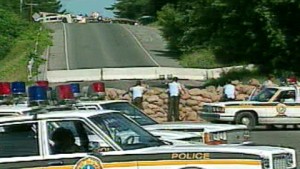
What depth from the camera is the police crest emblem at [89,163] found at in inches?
406

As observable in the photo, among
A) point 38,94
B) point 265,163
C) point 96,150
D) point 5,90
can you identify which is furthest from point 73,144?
point 5,90

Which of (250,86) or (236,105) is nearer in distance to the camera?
(236,105)

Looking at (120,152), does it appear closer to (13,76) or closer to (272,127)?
(272,127)

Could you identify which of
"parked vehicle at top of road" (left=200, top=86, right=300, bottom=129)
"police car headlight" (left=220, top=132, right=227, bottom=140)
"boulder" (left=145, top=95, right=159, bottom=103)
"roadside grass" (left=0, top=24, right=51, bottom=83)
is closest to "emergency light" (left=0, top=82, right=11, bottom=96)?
"police car headlight" (left=220, top=132, right=227, bottom=140)

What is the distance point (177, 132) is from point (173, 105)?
56.5 feet

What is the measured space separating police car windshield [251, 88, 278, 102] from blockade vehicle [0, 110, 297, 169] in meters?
18.1

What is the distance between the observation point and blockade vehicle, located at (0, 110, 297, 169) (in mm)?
10273

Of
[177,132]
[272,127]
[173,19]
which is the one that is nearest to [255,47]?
[272,127]

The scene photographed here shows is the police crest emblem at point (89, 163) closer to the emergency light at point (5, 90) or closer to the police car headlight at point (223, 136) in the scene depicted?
the police car headlight at point (223, 136)

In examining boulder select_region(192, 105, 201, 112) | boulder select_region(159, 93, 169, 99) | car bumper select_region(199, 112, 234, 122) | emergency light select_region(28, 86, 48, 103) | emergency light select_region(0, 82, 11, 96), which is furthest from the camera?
boulder select_region(159, 93, 169, 99)

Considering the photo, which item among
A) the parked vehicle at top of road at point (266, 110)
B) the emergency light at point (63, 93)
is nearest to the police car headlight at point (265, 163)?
the emergency light at point (63, 93)

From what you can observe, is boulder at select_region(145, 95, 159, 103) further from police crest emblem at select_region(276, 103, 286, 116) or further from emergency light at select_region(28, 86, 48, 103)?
emergency light at select_region(28, 86, 48, 103)

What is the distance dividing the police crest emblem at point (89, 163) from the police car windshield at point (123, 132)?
0.37 meters

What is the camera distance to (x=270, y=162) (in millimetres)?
10242
